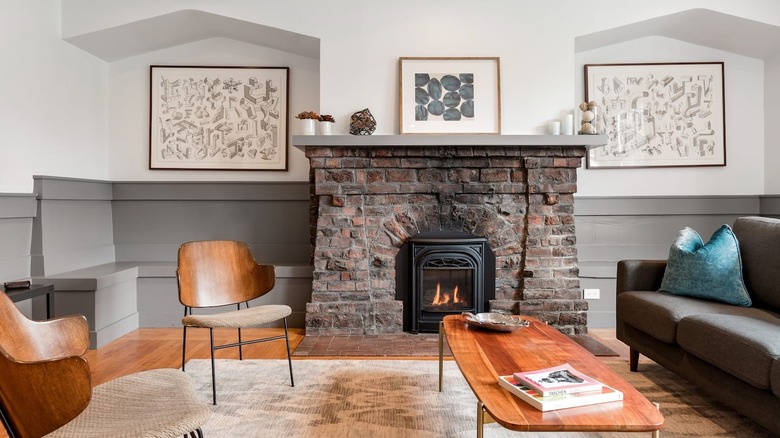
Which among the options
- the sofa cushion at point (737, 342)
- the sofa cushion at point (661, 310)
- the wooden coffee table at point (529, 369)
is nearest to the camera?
the wooden coffee table at point (529, 369)

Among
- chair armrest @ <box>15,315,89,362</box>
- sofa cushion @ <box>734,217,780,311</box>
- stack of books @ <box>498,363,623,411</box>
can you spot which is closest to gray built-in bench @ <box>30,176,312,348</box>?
chair armrest @ <box>15,315,89,362</box>

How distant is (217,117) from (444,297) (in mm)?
2567

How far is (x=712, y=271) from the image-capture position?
2850 millimetres

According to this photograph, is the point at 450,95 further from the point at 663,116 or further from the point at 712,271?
the point at 712,271

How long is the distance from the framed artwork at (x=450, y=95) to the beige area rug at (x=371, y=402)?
6.10ft

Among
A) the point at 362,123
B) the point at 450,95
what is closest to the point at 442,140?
the point at 450,95

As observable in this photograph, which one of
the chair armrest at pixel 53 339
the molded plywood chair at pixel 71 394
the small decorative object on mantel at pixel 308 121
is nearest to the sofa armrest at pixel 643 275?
the small decorative object on mantel at pixel 308 121

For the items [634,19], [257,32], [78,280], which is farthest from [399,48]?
[78,280]

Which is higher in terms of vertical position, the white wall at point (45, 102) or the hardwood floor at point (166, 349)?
the white wall at point (45, 102)

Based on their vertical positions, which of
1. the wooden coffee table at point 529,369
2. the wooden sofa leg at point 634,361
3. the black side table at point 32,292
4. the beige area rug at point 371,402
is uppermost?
the black side table at point 32,292

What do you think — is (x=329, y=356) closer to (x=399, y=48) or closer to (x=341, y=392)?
(x=341, y=392)

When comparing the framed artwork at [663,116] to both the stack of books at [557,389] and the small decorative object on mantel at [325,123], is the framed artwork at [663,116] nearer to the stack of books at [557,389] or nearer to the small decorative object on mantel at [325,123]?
the small decorative object on mantel at [325,123]

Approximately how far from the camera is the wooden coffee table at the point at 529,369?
148 cm

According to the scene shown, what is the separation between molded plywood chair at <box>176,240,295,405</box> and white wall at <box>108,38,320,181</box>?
5.26 ft
